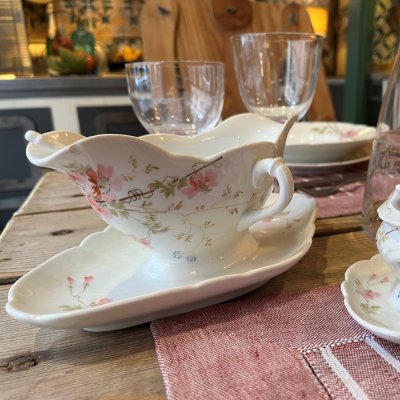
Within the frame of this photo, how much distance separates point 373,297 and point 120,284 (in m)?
→ 0.20

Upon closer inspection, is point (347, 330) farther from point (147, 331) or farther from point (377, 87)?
point (377, 87)

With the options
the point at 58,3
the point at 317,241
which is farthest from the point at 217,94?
the point at 58,3

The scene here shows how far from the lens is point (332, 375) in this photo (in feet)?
0.84

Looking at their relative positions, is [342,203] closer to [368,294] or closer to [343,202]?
[343,202]

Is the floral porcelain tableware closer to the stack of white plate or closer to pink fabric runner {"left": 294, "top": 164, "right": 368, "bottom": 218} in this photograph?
pink fabric runner {"left": 294, "top": 164, "right": 368, "bottom": 218}

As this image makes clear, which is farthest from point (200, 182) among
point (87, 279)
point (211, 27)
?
point (211, 27)

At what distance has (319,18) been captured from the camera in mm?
2414

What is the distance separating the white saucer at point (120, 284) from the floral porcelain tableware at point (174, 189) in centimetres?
3

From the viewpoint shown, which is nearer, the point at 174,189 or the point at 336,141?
the point at 174,189

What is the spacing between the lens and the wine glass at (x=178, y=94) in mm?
657

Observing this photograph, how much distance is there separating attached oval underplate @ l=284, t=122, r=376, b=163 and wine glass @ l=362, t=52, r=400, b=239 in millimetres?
178

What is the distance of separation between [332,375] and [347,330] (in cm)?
5

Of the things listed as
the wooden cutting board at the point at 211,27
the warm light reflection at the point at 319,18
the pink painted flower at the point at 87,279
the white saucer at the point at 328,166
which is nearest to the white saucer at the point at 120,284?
the pink painted flower at the point at 87,279

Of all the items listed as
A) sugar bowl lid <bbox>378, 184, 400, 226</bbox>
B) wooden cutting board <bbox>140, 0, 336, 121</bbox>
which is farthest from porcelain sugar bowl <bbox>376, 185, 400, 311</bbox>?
wooden cutting board <bbox>140, 0, 336, 121</bbox>
